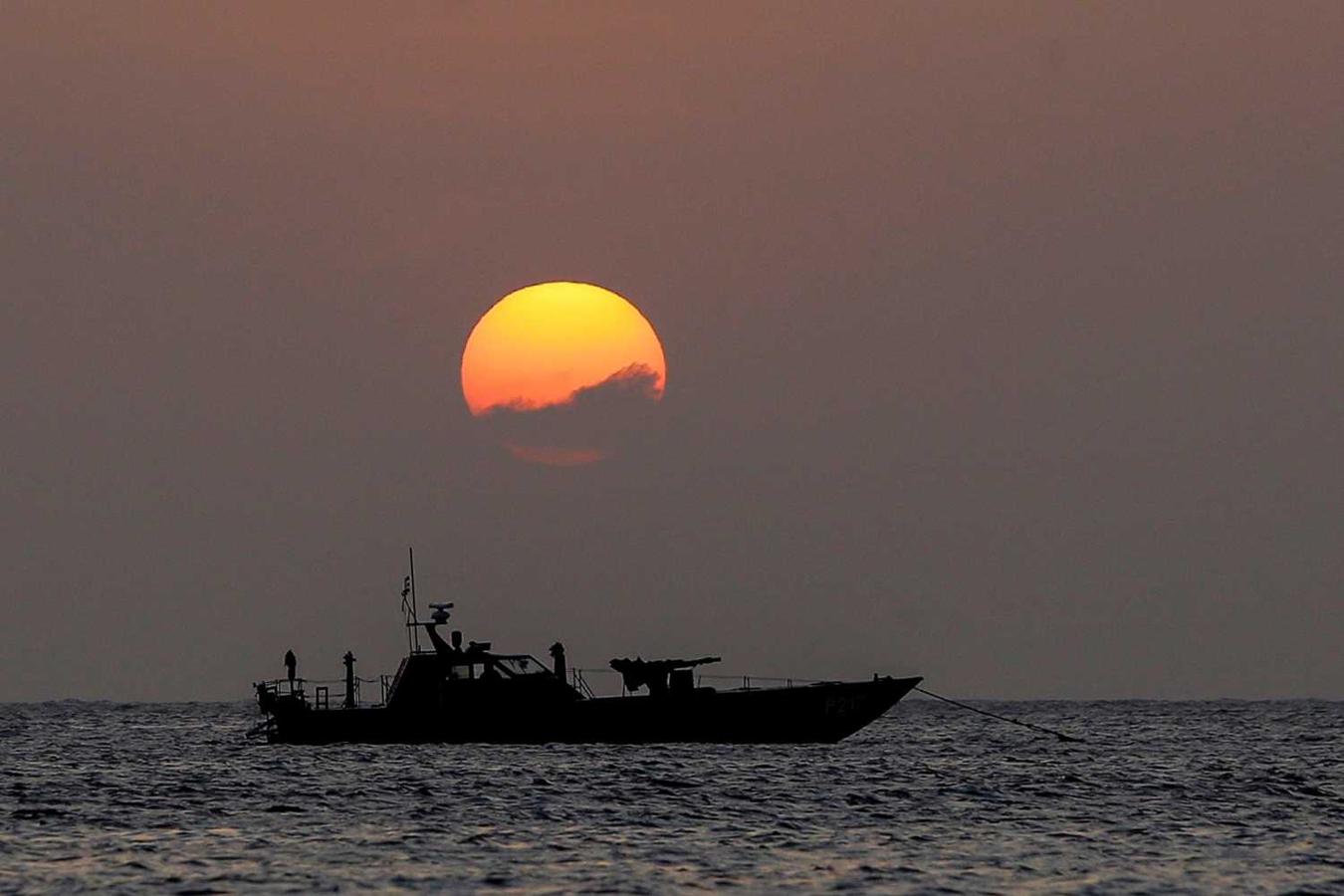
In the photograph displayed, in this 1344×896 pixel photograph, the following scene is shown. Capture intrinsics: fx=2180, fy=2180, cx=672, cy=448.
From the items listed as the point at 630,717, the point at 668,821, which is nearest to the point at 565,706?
the point at 630,717

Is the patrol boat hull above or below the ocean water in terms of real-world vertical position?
above

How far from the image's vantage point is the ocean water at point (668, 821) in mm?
37469

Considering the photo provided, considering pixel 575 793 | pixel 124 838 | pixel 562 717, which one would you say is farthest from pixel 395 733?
pixel 124 838

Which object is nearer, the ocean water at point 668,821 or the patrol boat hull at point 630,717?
the ocean water at point 668,821

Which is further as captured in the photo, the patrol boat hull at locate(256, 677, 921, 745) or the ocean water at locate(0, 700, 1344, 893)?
the patrol boat hull at locate(256, 677, 921, 745)

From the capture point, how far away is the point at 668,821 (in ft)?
155

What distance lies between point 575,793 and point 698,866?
15.8 metres

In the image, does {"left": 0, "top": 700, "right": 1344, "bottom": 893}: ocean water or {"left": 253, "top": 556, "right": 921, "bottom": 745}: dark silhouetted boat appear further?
{"left": 253, "top": 556, "right": 921, "bottom": 745}: dark silhouetted boat

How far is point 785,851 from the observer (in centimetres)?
4106

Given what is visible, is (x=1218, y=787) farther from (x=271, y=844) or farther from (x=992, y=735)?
(x=992, y=735)

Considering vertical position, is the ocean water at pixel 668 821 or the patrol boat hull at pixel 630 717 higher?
the patrol boat hull at pixel 630 717

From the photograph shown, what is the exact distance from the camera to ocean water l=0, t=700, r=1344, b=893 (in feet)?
123

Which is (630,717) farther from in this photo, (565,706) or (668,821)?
(668,821)

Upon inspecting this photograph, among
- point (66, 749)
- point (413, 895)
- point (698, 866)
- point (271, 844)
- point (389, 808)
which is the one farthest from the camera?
point (66, 749)
